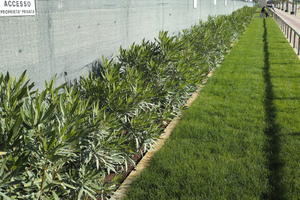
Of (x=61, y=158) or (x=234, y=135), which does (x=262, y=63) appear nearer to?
(x=234, y=135)

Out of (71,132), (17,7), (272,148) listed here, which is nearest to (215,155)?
(272,148)

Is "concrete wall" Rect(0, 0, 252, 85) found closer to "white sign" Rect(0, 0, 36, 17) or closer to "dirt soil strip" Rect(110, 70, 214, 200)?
"white sign" Rect(0, 0, 36, 17)

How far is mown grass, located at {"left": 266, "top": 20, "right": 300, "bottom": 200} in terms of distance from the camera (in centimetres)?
393

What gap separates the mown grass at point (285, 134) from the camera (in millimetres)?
3932

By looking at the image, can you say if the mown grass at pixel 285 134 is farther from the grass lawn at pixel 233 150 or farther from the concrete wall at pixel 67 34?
the concrete wall at pixel 67 34

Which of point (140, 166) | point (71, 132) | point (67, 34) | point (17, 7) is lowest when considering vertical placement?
point (140, 166)

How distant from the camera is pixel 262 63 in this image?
11.4 metres

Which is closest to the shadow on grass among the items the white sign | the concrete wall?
the concrete wall

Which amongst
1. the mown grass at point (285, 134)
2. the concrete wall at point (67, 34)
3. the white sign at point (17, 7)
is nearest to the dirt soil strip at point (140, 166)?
the concrete wall at point (67, 34)

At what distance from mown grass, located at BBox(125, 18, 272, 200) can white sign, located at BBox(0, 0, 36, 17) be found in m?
2.01

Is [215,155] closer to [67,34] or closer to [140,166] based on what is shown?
[140,166]

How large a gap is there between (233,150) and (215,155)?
0.31m

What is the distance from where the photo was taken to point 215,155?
462 centimetres

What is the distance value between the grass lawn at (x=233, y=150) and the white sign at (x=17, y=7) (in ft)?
6.59
